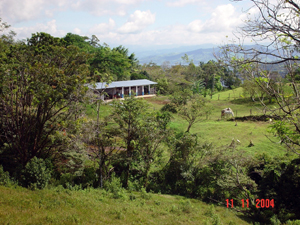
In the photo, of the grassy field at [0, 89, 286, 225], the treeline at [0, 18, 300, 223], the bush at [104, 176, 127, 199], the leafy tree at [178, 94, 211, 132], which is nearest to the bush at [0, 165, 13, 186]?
the treeline at [0, 18, 300, 223]

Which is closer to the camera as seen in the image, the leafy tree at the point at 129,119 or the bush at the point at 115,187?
the bush at the point at 115,187

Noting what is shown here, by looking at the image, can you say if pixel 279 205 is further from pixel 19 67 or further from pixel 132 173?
pixel 19 67

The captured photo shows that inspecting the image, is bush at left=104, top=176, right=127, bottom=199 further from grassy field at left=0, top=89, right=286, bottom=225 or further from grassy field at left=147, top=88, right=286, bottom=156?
grassy field at left=147, top=88, right=286, bottom=156

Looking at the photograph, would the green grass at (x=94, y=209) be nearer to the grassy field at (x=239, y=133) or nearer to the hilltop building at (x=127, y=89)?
the grassy field at (x=239, y=133)

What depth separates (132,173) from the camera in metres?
12.6

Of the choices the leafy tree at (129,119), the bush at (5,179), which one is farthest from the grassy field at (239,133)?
the bush at (5,179)

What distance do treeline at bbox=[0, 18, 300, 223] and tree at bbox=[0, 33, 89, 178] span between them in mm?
39

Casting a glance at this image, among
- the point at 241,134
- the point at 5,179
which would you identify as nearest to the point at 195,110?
the point at 241,134

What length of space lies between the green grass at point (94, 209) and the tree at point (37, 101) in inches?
95.9

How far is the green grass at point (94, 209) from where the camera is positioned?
6.51 meters

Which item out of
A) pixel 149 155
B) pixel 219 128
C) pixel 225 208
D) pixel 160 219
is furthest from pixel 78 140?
pixel 219 128

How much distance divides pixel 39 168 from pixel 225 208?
806 centimetres

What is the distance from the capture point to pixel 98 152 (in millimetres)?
11148

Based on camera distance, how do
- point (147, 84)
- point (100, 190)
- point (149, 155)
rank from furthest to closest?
point (147, 84) < point (149, 155) < point (100, 190)
